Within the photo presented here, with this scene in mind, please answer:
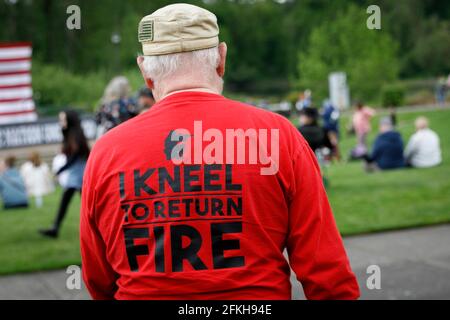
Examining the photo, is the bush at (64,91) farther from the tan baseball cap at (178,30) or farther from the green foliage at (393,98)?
the tan baseball cap at (178,30)

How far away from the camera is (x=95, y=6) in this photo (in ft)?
203

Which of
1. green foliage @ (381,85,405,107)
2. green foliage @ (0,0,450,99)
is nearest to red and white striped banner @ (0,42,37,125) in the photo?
green foliage @ (381,85,405,107)

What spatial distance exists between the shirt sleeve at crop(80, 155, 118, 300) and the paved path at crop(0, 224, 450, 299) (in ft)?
10.9

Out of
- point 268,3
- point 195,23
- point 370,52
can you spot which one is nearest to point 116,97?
point 195,23

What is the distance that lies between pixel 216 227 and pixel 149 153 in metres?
0.31

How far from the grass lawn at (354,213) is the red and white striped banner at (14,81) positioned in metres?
3.35

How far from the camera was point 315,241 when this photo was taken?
Answer: 6.95 ft

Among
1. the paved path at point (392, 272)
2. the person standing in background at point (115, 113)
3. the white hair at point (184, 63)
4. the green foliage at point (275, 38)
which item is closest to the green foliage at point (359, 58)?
the green foliage at point (275, 38)

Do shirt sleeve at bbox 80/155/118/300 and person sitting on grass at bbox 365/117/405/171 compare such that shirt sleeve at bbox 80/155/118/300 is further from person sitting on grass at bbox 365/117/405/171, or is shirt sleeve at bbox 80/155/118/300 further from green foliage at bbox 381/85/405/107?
green foliage at bbox 381/85/405/107

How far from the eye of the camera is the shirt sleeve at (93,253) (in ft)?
7.26

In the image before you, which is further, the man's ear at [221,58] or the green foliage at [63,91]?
the green foliage at [63,91]

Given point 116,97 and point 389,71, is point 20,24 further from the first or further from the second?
point 116,97

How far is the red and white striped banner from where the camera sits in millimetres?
16250

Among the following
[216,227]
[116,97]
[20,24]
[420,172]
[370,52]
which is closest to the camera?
[216,227]
